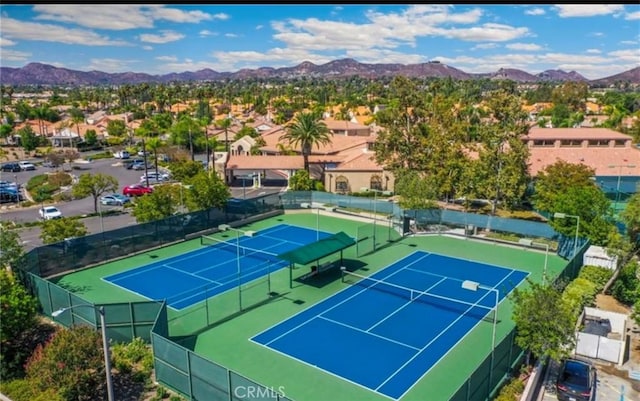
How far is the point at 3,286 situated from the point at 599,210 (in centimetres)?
2787

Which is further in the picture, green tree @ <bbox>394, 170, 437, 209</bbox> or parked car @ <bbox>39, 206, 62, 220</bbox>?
parked car @ <bbox>39, 206, 62, 220</bbox>

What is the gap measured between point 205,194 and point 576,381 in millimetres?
24565

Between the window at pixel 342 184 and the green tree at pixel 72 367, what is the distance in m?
33.5

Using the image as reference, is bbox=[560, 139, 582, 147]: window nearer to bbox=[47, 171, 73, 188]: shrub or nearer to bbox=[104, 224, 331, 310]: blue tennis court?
bbox=[104, 224, 331, 310]: blue tennis court

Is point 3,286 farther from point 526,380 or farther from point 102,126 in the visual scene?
point 102,126

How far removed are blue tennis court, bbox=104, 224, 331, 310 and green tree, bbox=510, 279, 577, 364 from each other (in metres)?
12.3

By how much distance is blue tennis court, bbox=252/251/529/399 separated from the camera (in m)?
17.7

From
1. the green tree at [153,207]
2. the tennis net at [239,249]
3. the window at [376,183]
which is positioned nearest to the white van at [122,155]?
the window at [376,183]

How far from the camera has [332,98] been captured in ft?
481

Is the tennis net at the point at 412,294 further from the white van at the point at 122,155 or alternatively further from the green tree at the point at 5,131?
the green tree at the point at 5,131

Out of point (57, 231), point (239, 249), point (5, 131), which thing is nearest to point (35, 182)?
point (57, 231)

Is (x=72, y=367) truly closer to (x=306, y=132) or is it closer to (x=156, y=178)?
(x=306, y=132)

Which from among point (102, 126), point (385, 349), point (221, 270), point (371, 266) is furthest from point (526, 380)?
point (102, 126)

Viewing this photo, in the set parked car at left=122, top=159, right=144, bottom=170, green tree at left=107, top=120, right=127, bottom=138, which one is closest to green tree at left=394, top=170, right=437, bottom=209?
parked car at left=122, top=159, right=144, bottom=170
